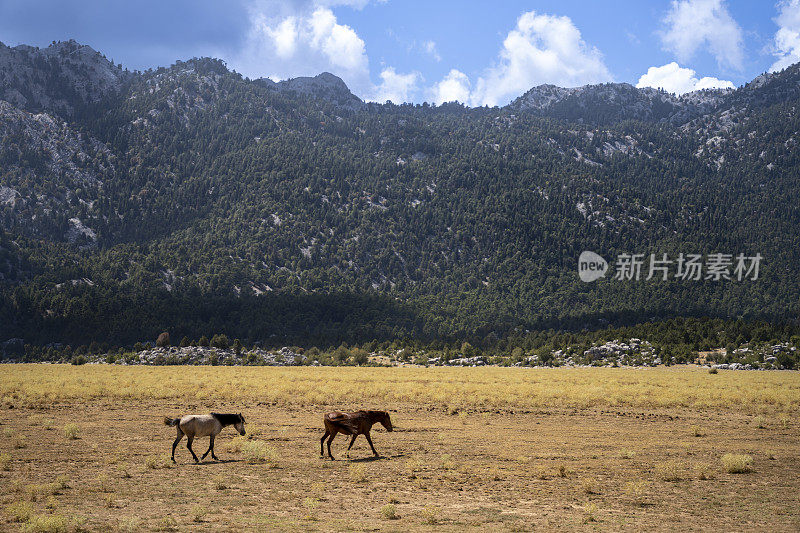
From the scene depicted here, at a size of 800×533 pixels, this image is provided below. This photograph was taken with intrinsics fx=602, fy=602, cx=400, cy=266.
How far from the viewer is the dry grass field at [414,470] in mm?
13250

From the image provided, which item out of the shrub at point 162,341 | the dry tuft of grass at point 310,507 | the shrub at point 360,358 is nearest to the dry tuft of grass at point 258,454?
the dry tuft of grass at point 310,507

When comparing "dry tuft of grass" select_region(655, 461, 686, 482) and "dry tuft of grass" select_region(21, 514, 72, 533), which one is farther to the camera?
"dry tuft of grass" select_region(655, 461, 686, 482)

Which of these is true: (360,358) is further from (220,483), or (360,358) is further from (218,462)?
(220,483)

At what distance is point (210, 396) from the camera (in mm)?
39688

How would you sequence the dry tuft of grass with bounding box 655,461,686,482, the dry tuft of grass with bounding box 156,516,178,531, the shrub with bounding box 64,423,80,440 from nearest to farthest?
the dry tuft of grass with bounding box 156,516,178,531, the dry tuft of grass with bounding box 655,461,686,482, the shrub with bounding box 64,423,80,440

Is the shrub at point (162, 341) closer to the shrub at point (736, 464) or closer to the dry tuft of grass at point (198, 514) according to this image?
the dry tuft of grass at point (198, 514)

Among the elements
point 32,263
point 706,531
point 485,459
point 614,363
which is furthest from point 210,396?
point 32,263

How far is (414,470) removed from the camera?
1856 cm

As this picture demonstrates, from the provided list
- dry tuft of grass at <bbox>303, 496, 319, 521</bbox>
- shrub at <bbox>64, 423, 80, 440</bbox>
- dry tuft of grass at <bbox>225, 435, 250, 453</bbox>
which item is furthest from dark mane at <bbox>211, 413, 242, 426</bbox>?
shrub at <bbox>64, 423, 80, 440</bbox>

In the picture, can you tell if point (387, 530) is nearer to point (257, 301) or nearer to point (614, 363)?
point (614, 363)

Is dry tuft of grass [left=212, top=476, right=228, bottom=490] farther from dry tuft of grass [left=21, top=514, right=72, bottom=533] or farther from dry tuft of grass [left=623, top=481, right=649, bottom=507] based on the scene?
dry tuft of grass [left=623, top=481, right=649, bottom=507]

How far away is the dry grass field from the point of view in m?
13.2

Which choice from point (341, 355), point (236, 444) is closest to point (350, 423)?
point (236, 444)

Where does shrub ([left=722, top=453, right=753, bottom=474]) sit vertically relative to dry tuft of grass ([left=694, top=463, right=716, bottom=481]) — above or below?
above
